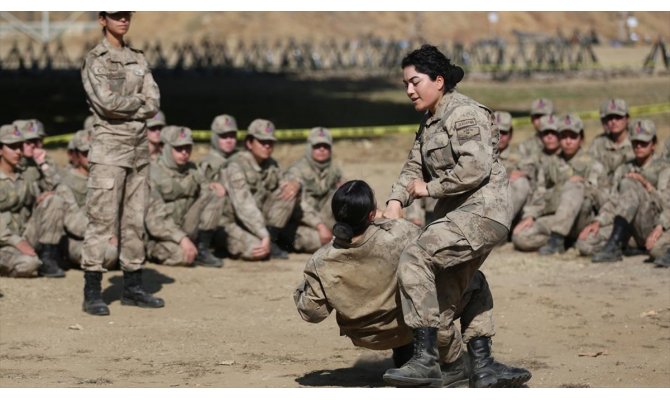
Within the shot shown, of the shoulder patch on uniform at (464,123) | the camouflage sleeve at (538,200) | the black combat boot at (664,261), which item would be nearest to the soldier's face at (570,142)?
the camouflage sleeve at (538,200)

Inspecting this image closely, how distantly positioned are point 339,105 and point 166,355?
20.0 metres

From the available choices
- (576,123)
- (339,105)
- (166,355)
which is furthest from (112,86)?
(339,105)

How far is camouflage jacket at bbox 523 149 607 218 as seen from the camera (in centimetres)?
1506

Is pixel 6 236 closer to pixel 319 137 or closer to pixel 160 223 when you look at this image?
pixel 160 223

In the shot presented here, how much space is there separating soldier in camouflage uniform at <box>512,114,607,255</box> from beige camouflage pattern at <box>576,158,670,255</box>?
0.98 ft

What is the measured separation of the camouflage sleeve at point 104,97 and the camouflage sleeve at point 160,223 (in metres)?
2.50

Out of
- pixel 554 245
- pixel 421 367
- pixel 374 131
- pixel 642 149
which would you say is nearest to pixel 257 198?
pixel 554 245

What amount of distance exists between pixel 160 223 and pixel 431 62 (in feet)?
19.4

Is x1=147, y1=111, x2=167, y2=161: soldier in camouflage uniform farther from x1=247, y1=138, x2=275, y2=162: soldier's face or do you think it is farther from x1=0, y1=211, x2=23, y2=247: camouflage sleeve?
x1=0, y1=211, x2=23, y2=247: camouflage sleeve

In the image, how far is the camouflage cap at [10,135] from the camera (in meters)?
13.1

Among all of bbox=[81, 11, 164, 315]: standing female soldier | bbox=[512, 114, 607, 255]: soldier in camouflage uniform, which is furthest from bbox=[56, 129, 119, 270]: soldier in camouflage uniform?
bbox=[512, 114, 607, 255]: soldier in camouflage uniform

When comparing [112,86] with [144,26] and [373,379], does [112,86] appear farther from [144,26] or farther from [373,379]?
[144,26]

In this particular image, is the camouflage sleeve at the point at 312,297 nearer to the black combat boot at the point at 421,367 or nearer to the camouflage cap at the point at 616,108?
the black combat boot at the point at 421,367

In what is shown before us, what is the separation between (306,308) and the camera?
8758 millimetres
